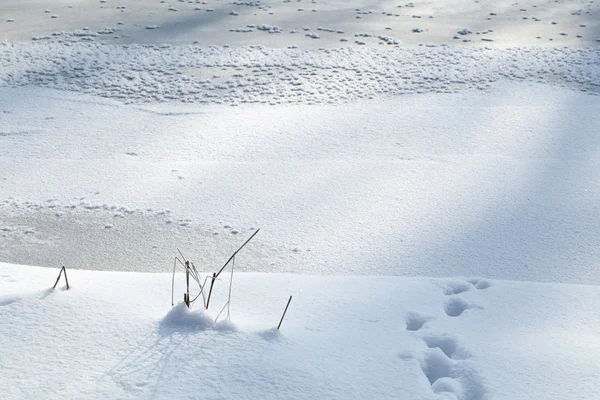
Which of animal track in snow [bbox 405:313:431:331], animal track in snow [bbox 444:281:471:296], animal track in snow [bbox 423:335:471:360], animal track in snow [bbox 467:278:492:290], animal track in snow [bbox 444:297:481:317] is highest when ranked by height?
animal track in snow [bbox 423:335:471:360]

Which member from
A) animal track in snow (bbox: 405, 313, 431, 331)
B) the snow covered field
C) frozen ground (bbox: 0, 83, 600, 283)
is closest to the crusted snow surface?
the snow covered field

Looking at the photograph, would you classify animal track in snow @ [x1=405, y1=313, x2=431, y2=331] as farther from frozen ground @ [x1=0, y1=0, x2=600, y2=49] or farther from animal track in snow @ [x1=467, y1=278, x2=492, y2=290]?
frozen ground @ [x1=0, y1=0, x2=600, y2=49]

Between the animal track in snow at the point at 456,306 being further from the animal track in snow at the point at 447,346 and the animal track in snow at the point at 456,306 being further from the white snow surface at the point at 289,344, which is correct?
the animal track in snow at the point at 447,346

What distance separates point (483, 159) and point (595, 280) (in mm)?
1273

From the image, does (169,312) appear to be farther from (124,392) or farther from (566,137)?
(566,137)

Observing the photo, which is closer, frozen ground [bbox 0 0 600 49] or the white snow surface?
the white snow surface

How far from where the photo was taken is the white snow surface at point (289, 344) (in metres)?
1.70

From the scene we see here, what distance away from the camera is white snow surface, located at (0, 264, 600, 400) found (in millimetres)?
1698

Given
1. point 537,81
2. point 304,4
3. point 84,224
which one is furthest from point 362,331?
point 304,4

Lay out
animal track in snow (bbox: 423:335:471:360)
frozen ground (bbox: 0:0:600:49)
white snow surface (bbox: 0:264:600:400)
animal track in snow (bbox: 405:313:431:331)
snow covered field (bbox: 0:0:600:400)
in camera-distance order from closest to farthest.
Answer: white snow surface (bbox: 0:264:600:400) < snow covered field (bbox: 0:0:600:400) < animal track in snow (bbox: 423:335:471:360) < animal track in snow (bbox: 405:313:431:331) < frozen ground (bbox: 0:0:600:49)

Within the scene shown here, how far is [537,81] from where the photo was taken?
16.7 feet

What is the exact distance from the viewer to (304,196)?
348 cm

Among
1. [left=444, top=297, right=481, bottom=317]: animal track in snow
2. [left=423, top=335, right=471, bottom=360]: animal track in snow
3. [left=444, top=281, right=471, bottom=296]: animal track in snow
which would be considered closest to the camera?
[left=423, top=335, right=471, bottom=360]: animal track in snow

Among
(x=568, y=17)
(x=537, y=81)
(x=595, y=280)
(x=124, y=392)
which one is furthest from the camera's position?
(x=568, y=17)
